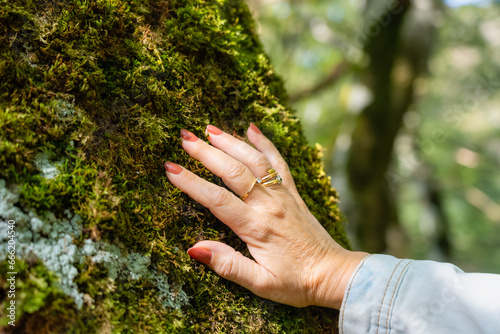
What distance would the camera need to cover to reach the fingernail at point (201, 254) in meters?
1.47

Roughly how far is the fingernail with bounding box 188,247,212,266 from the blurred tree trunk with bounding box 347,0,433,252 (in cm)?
354

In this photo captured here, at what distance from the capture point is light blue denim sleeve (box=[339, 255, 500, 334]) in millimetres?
1386

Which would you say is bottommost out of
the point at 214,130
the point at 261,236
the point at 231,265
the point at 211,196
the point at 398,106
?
the point at 231,265

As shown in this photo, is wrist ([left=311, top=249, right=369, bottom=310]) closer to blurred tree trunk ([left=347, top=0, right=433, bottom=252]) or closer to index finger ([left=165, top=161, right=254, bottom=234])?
index finger ([left=165, top=161, right=254, bottom=234])

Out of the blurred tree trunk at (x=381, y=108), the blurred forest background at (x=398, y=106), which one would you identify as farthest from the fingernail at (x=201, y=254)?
the blurred tree trunk at (x=381, y=108)

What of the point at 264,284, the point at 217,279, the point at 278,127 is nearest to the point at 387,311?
the point at 264,284

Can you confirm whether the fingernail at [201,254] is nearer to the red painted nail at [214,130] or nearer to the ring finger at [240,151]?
the ring finger at [240,151]

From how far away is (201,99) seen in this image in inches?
69.3

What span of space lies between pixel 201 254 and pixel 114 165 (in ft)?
1.89

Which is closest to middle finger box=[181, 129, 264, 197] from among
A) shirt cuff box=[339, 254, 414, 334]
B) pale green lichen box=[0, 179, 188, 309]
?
pale green lichen box=[0, 179, 188, 309]

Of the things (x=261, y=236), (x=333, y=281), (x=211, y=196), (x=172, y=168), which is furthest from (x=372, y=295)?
(x=172, y=168)

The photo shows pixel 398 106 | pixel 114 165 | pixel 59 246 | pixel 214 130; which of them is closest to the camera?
pixel 59 246

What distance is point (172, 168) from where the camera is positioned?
1545mm

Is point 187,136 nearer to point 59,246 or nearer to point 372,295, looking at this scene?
point 59,246
